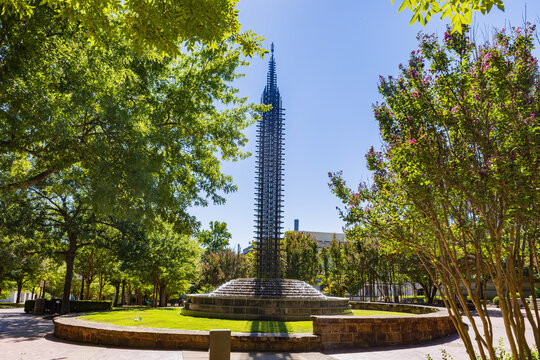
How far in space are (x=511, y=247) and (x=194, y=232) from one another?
9131mm

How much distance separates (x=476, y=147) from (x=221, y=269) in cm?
3745

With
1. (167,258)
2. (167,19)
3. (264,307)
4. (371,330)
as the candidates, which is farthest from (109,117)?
(167,258)

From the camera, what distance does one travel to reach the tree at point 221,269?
40.2m

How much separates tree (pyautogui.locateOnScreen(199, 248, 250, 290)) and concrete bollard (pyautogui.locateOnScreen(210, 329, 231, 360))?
33.9m

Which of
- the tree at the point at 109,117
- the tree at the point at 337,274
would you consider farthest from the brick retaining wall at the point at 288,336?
the tree at the point at 337,274

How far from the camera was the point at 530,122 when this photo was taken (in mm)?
5086

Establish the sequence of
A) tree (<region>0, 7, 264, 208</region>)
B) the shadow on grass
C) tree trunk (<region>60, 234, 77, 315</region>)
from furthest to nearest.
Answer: tree trunk (<region>60, 234, 77, 315</region>), the shadow on grass, tree (<region>0, 7, 264, 208</region>)

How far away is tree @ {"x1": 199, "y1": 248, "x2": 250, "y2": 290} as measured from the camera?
132 ft

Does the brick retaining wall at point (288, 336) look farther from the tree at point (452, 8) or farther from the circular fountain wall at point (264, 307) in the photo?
the tree at point (452, 8)

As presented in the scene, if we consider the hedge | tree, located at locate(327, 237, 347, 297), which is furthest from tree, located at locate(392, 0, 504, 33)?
tree, located at locate(327, 237, 347, 297)

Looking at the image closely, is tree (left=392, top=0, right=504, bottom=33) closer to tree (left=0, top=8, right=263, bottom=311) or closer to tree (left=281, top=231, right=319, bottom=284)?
tree (left=0, top=8, right=263, bottom=311)

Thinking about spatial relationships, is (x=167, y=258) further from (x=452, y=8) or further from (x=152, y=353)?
(x=452, y=8)

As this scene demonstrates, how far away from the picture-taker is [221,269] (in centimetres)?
4056

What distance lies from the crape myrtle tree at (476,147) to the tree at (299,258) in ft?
116
